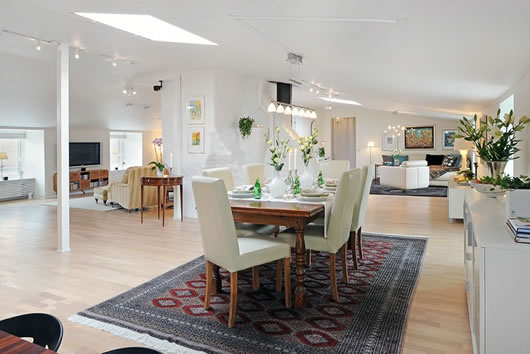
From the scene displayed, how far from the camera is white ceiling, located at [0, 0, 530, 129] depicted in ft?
8.18

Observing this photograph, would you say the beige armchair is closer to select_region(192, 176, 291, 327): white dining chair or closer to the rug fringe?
the rug fringe

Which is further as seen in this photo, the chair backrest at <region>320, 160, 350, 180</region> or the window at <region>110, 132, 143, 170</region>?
the window at <region>110, 132, 143, 170</region>

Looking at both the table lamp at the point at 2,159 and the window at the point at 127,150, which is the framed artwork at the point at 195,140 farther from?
the window at the point at 127,150

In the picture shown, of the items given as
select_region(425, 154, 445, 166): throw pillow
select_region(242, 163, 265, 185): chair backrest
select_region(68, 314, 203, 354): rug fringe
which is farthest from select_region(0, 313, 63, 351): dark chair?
select_region(425, 154, 445, 166): throw pillow

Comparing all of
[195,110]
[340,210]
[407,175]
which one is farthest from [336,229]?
[407,175]

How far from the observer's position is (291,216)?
2.92m

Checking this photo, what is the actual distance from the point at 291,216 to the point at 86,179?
8992 millimetres

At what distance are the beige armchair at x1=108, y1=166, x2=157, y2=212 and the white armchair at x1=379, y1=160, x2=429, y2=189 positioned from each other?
247 inches

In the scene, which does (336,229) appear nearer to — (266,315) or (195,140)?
(266,315)

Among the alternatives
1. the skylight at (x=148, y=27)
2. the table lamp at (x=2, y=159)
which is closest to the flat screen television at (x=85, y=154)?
the table lamp at (x=2, y=159)

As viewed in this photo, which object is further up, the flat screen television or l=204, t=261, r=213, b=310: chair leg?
the flat screen television

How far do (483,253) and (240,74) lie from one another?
225 inches

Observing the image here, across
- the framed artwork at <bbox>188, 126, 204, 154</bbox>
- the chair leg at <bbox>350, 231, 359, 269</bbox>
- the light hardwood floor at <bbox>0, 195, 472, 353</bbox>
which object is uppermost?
the framed artwork at <bbox>188, 126, 204, 154</bbox>

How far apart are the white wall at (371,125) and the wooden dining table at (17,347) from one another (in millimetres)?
13477
